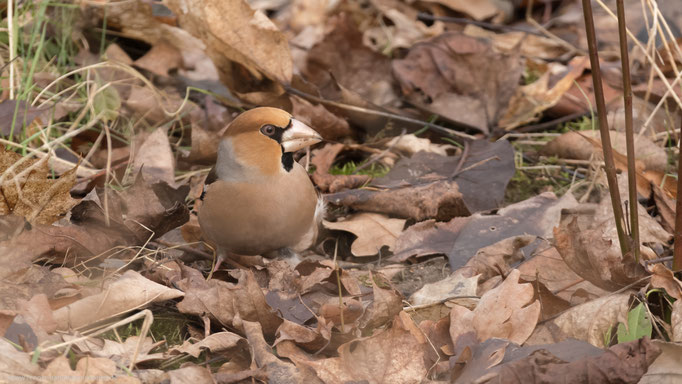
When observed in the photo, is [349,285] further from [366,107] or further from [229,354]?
[366,107]

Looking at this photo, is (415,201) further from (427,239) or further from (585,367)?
(585,367)

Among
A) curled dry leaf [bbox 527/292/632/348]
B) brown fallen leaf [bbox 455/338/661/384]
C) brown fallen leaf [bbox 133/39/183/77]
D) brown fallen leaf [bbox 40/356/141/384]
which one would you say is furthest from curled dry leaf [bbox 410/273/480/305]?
brown fallen leaf [bbox 133/39/183/77]

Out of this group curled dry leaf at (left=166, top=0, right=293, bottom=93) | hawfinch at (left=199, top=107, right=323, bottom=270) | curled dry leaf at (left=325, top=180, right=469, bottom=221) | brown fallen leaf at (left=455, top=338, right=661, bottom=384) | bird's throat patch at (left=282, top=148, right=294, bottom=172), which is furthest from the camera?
curled dry leaf at (left=166, top=0, right=293, bottom=93)

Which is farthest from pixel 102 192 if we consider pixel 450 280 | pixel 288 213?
pixel 450 280

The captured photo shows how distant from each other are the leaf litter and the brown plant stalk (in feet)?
0.55

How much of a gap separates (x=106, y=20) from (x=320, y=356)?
10.8 feet

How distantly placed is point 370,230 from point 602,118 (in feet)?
4.65

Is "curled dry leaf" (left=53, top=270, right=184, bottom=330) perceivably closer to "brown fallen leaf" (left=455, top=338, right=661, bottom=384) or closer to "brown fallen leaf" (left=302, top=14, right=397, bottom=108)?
"brown fallen leaf" (left=455, top=338, right=661, bottom=384)

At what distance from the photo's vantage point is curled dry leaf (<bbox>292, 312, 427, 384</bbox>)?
2486 millimetres

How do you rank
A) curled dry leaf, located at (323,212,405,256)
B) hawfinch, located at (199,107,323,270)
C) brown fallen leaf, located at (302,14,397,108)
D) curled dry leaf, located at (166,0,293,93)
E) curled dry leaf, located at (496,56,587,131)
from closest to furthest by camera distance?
hawfinch, located at (199,107,323,270)
curled dry leaf, located at (323,212,405,256)
curled dry leaf, located at (166,0,293,93)
curled dry leaf, located at (496,56,587,131)
brown fallen leaf, located at (302,14,397,108)

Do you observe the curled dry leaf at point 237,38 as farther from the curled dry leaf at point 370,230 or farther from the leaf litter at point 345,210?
the curled dry leaf at point 370,230

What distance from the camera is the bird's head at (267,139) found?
11.4 ft

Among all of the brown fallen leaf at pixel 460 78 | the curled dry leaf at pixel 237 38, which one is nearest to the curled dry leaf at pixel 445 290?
the brown fallen leaf at pixel 460 78

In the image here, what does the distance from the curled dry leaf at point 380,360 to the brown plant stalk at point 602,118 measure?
0.81 meters
